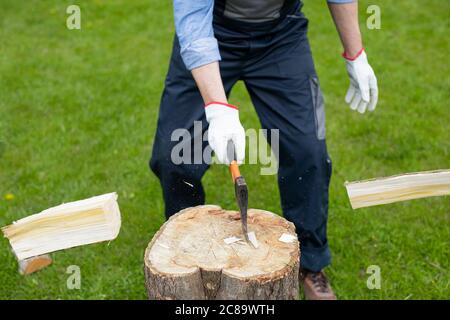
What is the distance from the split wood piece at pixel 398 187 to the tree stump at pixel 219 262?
31cm

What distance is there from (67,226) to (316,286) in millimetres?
1391

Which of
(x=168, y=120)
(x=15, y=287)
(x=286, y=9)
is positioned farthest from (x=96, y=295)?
(x=286, y=9)

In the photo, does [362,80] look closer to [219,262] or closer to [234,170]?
[234,170]

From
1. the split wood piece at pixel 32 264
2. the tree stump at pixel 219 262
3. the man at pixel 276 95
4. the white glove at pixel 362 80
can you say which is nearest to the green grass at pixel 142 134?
the split wood piece at pixel 32 264

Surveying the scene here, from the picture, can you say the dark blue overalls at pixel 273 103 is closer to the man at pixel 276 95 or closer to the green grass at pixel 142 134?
the man at pixel 276 95

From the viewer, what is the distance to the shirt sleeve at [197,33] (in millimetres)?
2506

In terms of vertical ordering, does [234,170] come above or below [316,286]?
above

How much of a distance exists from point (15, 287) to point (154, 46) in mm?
3396

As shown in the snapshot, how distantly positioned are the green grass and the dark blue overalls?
656 mm

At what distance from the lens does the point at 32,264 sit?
337 centimetres

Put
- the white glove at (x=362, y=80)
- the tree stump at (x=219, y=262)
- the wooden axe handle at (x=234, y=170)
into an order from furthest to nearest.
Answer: the white glove at (x=362, y=80)
the wooden axe handle at (x=234, y=170)
the tree stump at (x=219, y=262)

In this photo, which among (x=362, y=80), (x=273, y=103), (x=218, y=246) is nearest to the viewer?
(x=218, y=246)

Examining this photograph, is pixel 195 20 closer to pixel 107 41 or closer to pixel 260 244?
pixel 260 244

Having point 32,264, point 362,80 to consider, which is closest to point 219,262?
point 362,80
